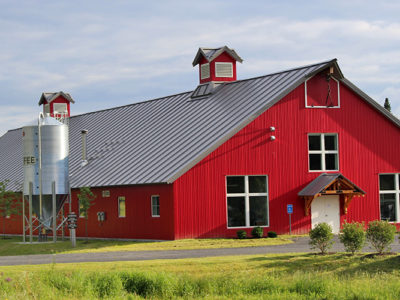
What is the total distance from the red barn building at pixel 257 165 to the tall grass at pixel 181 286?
552 inches

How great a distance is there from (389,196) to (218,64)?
1427 centimetres

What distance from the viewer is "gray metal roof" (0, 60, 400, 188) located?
39.5 meters

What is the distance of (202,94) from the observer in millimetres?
48094

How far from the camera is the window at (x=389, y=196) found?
1702 inches

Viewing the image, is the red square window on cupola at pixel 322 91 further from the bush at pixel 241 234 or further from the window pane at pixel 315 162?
the bush at pixel 241 234

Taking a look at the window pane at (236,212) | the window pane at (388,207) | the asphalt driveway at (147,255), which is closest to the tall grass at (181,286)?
the asphalt driveway at (147,255)

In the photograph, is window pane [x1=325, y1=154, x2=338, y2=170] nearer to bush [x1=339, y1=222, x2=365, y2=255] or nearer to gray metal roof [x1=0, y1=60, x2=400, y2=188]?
gray metal roof [x1=0, y1=60, x2=400, y2=188]

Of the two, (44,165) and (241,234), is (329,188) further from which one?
(44,165)

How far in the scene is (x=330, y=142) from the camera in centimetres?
4225

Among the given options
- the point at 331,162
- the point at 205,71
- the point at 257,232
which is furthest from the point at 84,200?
the point at 331,162

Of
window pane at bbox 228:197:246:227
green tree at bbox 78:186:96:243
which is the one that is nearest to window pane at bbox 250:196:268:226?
window pane at bbox 228:197:246:227

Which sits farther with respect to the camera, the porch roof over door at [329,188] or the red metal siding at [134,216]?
the porch roof over door at [329,188]

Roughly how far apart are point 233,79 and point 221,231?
14757 millimetres

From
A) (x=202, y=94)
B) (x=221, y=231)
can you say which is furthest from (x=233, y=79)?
(x=221, y=231)
